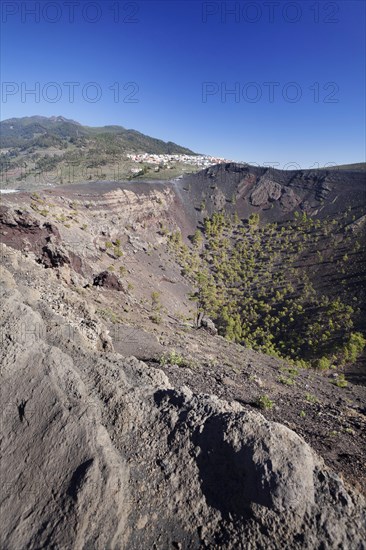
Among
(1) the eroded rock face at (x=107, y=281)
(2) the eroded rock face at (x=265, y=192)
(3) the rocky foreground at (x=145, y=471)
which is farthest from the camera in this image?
(2) the eroded rock face at (x=265, y=192)

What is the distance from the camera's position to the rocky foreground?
369cm

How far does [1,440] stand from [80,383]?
4.29ft

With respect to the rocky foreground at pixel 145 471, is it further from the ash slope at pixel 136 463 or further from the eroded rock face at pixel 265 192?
the eroded rock face at pixel 265 192

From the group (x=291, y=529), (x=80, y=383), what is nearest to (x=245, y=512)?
(x=291, y=529)

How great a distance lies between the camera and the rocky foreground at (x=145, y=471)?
369 cm

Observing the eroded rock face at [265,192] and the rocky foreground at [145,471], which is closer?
the rocky foreground at [145,471]

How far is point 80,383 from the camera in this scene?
5.20 m

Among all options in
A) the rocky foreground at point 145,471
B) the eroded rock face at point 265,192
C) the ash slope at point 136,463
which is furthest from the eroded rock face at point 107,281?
the eroded rock face at point 265,192

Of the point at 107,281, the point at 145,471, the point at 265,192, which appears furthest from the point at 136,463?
the point at 265,192

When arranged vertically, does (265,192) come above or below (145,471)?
above

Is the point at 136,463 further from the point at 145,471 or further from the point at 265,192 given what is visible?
the point at 265,192

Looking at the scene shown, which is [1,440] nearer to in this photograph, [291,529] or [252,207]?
[291,529]

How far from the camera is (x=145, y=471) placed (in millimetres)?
4398

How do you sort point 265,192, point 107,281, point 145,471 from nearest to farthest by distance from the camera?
point 145,471 < point 107,281 < point 265,192
